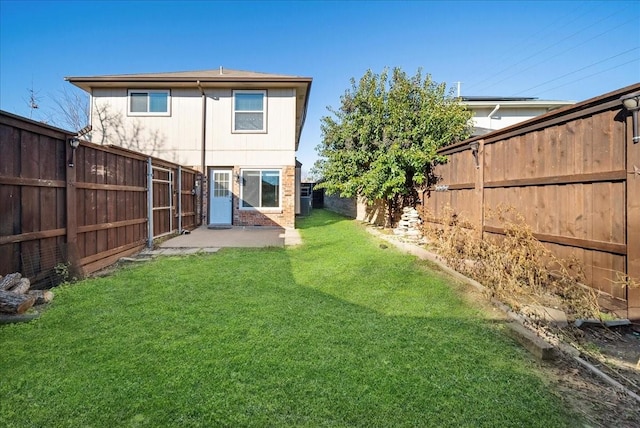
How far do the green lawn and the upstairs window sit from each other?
8380mm

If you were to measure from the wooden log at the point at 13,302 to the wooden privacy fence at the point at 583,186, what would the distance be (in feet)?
20.2

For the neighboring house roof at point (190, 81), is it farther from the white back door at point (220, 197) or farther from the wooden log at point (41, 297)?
the wooden log at point (41, 297)

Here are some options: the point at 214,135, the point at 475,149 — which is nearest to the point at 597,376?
the point at 475,149

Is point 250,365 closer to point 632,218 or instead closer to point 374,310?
point 374,310

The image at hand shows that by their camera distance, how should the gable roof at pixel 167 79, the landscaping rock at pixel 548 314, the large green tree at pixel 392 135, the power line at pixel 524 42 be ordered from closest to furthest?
1. the landscaping rock at pixel 548 314
2. the large green tree at pixel 392 135
3. the gable roof at pixel 167 79
4. the power line at pixel 524 42

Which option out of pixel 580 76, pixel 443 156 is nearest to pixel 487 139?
pixel 443 156

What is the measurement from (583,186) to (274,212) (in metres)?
9.14

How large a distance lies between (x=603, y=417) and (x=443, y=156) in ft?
22.3

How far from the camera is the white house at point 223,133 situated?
1152cm

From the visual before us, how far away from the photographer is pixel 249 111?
11.6 meters

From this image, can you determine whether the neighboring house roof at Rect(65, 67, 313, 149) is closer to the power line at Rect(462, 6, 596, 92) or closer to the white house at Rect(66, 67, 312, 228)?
the white house at Rect(66, 67, 312, 228)

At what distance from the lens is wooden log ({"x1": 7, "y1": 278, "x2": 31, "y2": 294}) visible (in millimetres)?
3462

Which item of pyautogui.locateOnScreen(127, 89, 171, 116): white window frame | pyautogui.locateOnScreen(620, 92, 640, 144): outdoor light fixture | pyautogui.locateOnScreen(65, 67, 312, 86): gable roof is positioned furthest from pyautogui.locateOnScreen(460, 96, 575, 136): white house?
pyautogui.locateOnScreen(620, 92, 640, 144): outdoor light fixture

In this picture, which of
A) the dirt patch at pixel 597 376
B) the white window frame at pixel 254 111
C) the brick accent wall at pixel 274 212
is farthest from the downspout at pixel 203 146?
the dirt patch at pixel 597 376
